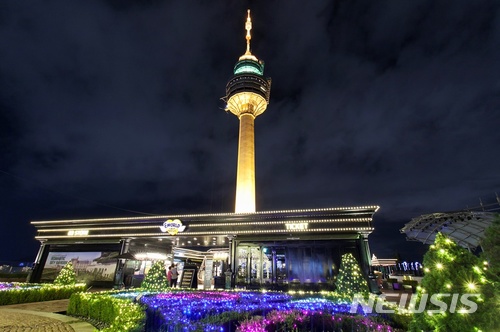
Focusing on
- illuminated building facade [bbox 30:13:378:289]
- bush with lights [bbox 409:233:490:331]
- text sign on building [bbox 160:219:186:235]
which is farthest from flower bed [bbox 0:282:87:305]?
bush with lights [bbox 409:233:490:331]

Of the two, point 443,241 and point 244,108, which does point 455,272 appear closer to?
point 443,241

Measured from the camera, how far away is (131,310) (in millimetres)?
7133

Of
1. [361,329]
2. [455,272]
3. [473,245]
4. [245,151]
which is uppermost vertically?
[245,151]

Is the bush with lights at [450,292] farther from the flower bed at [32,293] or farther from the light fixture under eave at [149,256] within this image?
the light fixture under eave at [149,256]

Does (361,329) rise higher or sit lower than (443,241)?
lower

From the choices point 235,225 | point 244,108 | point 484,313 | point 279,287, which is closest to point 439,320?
point 484,313

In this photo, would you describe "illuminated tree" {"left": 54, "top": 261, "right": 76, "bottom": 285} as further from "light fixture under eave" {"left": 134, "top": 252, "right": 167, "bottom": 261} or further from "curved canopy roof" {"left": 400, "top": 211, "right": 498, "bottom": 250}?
"curved canopy roof" {"left": 400, "top": 211, "right": 498, "bottom": 250}

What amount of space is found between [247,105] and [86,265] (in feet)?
105

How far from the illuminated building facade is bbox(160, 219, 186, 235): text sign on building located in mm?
101

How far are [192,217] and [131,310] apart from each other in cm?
1974

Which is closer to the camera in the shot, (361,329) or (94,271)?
(361,329)

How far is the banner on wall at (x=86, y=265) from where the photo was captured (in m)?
27.0

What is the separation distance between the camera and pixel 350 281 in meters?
14.4

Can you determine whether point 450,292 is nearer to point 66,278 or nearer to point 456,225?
point 66,278
